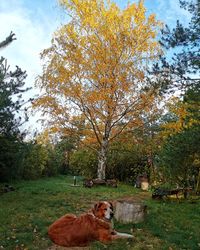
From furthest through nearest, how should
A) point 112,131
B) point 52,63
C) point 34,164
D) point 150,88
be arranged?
point 34,164, point 112,131, point 52,63, point 150,88

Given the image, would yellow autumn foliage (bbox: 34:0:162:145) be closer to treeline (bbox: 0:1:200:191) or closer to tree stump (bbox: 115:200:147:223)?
treeline (bbox: 0:1:200:191)

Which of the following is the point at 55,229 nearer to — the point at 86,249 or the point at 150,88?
the point at 86,249

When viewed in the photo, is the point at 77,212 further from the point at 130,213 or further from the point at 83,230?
the point at 83,230

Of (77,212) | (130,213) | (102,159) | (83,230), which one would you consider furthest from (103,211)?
(102,159)

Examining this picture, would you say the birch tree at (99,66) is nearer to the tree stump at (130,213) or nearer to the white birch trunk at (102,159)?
the white birch trunk at (102,159)

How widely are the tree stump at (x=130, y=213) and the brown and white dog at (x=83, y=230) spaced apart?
3.87 feet

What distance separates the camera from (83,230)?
20.3 feet

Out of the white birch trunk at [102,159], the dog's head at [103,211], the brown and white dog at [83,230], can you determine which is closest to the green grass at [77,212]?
the brown and white dog at [83,230]

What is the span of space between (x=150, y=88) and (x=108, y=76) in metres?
5.67

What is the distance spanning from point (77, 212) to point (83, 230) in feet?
9.00

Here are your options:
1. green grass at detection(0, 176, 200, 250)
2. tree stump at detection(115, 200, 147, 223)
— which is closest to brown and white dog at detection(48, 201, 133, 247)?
green grass at detection(0, 176, 200, 250)

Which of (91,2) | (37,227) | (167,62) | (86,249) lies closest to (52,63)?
(91,2)

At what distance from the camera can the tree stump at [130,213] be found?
764 centimetres

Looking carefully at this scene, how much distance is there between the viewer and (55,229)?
636 cm
